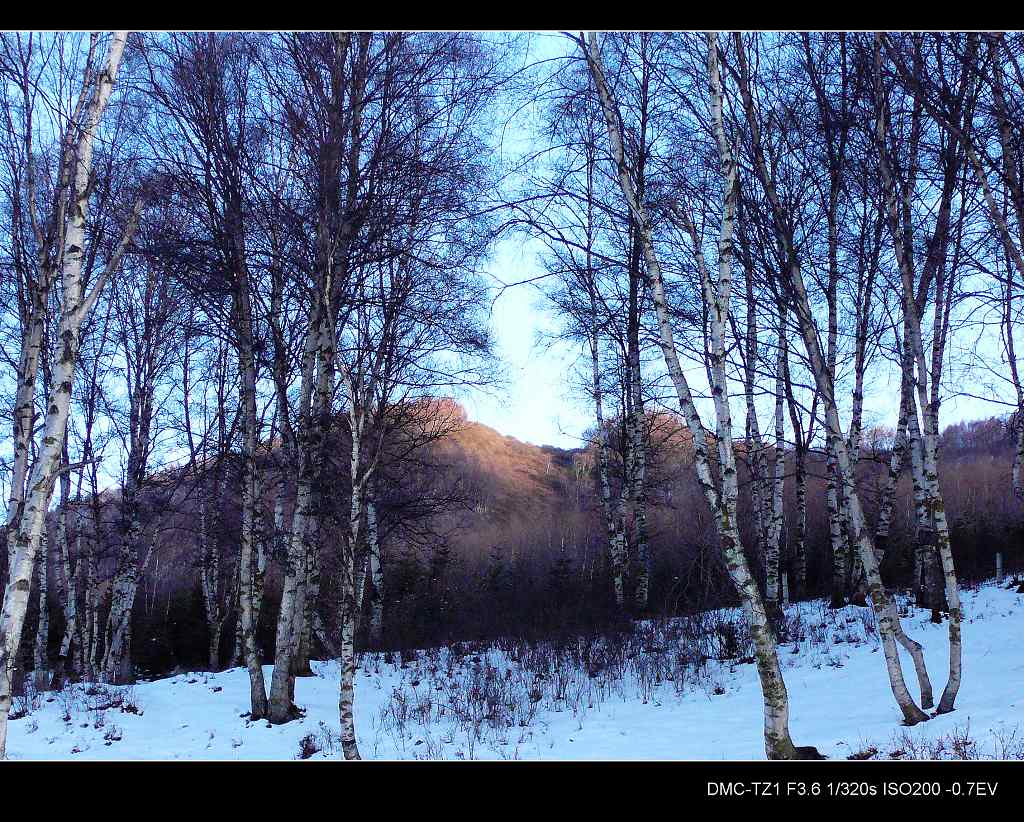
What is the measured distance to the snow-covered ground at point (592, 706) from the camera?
272 inches

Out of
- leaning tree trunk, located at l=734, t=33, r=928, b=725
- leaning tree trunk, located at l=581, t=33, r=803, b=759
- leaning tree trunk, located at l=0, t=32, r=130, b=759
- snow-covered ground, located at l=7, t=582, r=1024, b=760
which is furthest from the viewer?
snow-covered ground, located at l=7, t=582, r=1024, b=760

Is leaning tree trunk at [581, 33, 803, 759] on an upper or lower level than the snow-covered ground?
upper

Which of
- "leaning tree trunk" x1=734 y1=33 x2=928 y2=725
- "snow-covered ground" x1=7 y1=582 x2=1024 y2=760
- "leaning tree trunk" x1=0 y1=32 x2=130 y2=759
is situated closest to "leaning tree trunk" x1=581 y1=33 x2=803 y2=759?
"leaning tree trunk" x1=734 y1=33 x2=928 y2=725

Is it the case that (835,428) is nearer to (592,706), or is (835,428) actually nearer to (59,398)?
(592,706)

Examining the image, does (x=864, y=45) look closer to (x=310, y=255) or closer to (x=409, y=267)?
(x=409, y=267)

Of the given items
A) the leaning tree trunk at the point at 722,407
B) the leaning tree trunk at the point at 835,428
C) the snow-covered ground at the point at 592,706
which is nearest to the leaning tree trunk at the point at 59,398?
the snow-covered ground at the point at 592,706

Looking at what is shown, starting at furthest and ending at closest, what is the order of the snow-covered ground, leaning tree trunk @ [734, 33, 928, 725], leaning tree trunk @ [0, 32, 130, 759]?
1. the snow-covered ground
2. leaning tree trunk @ [734, 33, 928, 725]
3. leaning tree trunk @ [0, 32, 130, 759]

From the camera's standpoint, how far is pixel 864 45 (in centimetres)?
746

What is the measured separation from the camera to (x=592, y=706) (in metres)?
9.31

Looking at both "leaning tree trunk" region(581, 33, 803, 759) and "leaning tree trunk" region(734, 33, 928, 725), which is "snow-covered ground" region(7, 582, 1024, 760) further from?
"leaning tree trunk" region(581, 33, 803, 759)

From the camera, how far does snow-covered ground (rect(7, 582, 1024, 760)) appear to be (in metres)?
6.91

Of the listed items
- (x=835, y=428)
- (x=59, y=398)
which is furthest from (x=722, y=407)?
(x=59, y=398)
